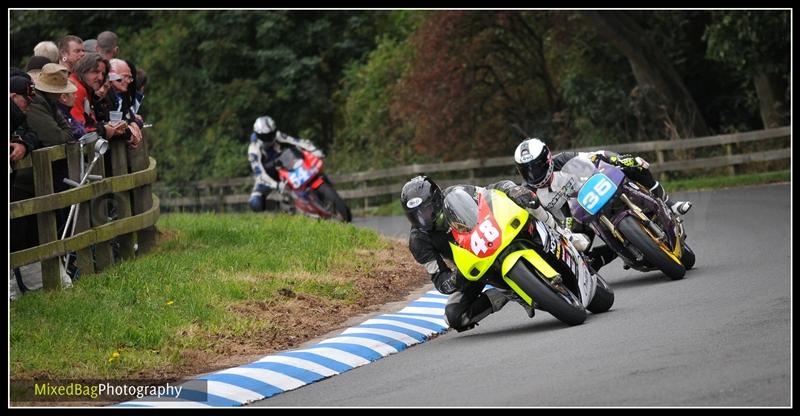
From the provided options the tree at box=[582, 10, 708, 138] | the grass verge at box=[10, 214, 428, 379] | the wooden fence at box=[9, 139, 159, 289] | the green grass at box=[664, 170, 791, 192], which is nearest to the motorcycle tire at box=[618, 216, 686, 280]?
the grass verge at box=[10, 214, 428, 379]

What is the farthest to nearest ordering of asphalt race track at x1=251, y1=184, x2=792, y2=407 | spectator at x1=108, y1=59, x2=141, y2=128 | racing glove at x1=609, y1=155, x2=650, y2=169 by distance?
spectator at x1=108, y1=59, x2=141, y2=128 → racing glove at x1=609, y1=155, x2=650, y2=169 → asphalt race track at x1=251, y1=184, x2=792, y2=407

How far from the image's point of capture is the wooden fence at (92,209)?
1271 centimetres

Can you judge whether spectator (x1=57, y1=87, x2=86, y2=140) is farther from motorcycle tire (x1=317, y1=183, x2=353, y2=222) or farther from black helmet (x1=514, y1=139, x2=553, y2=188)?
motorcycle tire (x1=317, y1=183, x2=353, y2=222)

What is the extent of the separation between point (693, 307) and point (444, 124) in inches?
865

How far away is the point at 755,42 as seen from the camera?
28.8m

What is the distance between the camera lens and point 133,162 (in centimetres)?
1552

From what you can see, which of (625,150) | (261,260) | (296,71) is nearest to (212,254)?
(261,260)

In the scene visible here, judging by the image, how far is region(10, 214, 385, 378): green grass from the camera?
10.8 m

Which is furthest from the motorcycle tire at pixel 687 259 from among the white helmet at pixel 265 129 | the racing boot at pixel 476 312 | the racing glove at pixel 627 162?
the white helmet at pixel 265 129

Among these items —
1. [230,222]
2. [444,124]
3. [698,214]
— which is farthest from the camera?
[444,124]

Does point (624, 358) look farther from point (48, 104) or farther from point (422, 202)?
point (48, 104)

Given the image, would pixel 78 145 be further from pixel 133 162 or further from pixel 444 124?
pixel 444 124

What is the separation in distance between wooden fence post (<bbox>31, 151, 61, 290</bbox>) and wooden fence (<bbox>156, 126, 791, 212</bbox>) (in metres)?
11.0

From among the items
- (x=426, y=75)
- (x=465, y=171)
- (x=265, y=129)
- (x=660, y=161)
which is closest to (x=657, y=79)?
(x=660, y=161)
